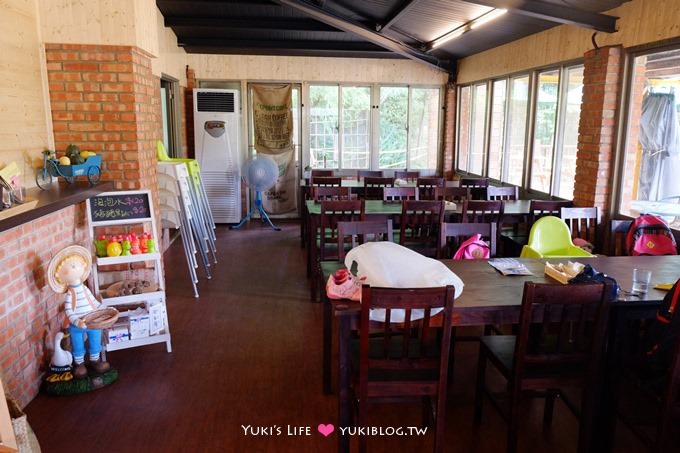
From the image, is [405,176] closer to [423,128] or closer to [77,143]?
[423,128]

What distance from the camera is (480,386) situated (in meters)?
2.73

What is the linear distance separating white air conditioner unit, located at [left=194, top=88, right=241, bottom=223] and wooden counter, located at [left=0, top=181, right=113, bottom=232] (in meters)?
4.23

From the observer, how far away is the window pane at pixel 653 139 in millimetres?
4207

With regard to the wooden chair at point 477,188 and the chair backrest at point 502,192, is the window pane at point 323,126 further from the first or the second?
the chair backrest at point 502,192

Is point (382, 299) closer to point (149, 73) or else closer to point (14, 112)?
point (14, 112)

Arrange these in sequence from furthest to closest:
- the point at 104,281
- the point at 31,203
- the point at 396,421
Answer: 1. the point at 104,281
2. the point at 396,421
3. the point at 31,203

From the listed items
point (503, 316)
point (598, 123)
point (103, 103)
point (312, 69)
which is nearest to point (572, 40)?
point (598, 123)

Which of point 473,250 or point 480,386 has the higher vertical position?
point 473,250

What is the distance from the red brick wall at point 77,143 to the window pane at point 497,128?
4.65 metres

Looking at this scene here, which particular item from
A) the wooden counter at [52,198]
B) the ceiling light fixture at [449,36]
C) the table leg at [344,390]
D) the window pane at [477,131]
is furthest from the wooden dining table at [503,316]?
the window pane at [477,131]

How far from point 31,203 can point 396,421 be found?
7.16ft

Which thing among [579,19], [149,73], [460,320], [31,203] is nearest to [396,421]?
[460,320]

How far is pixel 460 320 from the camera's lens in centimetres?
233

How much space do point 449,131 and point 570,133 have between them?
3323 mm
